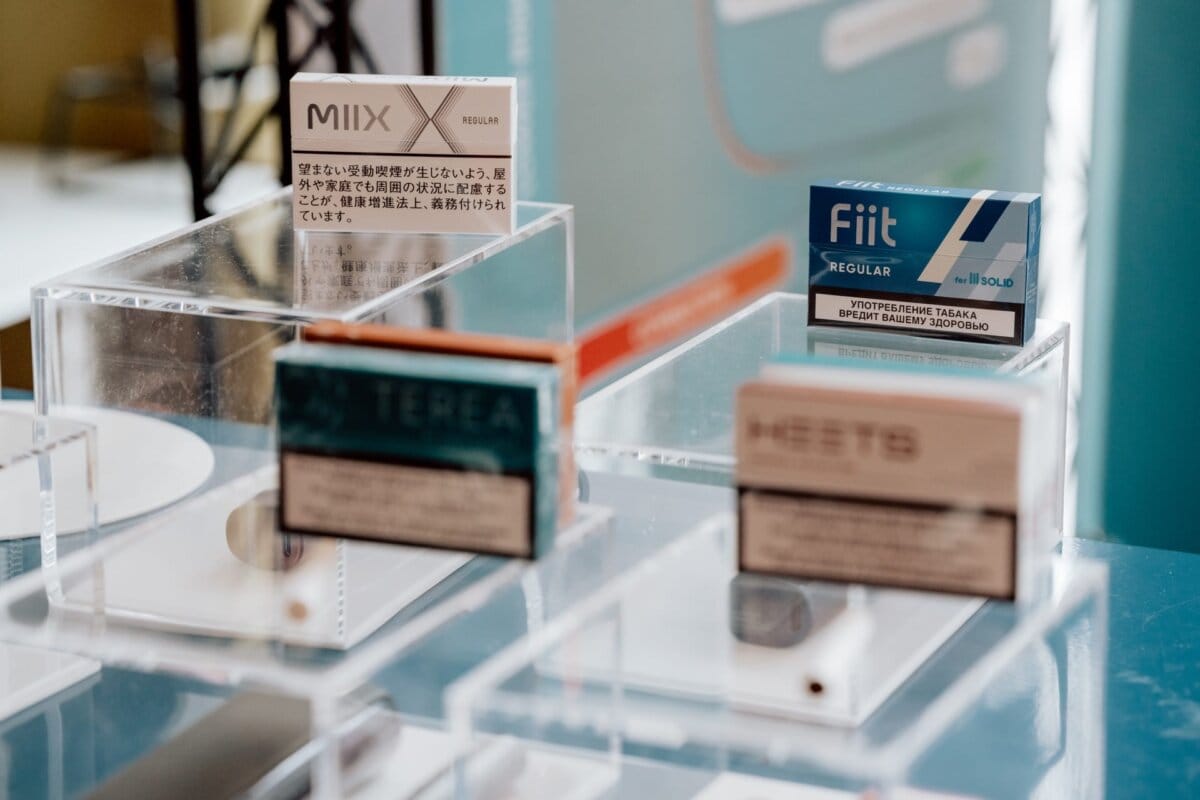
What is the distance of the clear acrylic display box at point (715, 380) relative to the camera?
4.29 feet

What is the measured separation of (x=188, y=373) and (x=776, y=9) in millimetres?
2242

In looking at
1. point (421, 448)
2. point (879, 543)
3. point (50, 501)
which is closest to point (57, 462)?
point (50, 501)

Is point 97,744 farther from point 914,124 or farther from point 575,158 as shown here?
point 914,124

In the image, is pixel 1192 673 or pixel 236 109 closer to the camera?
pixel 1192 673

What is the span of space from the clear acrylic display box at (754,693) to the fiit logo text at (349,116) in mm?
581

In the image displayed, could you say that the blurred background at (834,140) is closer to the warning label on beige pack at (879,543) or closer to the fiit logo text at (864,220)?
the fiit logo text at (864,220)

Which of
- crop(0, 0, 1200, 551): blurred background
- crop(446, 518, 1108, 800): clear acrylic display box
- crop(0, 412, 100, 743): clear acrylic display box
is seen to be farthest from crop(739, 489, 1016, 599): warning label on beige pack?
crop(0, 0, 1200, 551): blurred background

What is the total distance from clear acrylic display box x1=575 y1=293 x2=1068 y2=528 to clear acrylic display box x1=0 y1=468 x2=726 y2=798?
0.10 meters

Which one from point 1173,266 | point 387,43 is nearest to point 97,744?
point 1173,266

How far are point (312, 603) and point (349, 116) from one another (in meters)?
0.55

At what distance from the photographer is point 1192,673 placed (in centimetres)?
126

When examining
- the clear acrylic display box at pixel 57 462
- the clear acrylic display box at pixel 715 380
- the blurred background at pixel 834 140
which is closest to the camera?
the clear acrylic display box at pixel 57 462

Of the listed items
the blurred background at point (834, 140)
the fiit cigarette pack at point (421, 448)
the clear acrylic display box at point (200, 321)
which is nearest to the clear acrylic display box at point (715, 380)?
the clear acrylic display box at point (200, 321)

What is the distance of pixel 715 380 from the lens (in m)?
1.42
